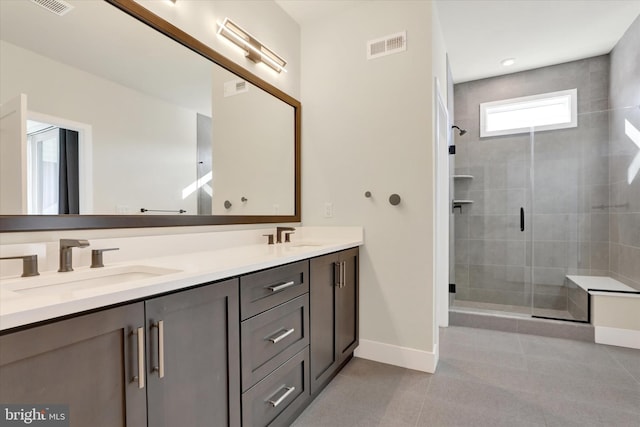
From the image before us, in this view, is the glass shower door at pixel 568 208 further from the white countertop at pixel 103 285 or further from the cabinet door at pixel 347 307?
the white countertop at pixel 103 285

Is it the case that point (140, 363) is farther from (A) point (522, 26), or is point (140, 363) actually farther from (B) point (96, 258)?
(A) point (522, 26)

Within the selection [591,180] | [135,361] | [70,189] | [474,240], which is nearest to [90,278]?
[70,189]

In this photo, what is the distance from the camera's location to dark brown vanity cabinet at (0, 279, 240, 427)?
72 cm

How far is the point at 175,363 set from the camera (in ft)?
3.33

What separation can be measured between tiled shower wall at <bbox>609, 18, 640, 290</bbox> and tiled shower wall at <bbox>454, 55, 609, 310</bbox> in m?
0.10

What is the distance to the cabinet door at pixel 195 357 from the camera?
0.96 metres

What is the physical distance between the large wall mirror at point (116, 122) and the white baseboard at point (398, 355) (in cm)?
133

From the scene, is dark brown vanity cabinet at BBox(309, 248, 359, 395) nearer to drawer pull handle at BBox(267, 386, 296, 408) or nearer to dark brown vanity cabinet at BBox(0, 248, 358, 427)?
dark brown vanity cabinet at BBox(0, 248, 358, 427)

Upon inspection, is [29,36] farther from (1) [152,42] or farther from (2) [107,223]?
(2) [107,223]

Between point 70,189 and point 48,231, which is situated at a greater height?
point 70,189

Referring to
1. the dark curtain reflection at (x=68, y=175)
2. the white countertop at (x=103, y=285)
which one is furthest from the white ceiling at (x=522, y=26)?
the white countertop at (x=103, y=285)

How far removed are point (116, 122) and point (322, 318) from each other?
1508mm

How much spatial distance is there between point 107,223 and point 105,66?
0.71 meters

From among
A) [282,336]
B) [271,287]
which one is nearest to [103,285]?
[271,287]
